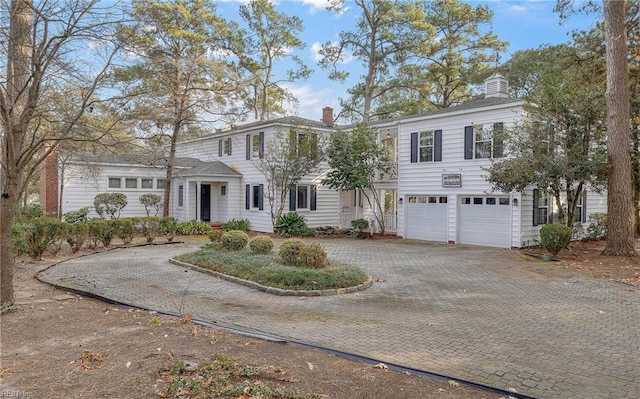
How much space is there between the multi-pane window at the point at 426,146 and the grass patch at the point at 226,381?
16248 millimetres

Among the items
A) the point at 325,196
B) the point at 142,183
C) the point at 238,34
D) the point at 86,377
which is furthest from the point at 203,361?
the point at 238,34

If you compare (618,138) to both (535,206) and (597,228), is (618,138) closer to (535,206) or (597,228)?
(535,206)

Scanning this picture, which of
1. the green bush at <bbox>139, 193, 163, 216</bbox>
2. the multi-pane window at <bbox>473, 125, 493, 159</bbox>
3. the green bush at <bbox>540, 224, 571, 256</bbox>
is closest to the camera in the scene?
the green bush at <bbox>540, 224, 571, 256</bbox>

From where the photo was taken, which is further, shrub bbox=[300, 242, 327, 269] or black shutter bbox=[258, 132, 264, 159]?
black shutter bbox=[258, 132, 264, 159]

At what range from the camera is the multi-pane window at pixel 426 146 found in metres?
19.2

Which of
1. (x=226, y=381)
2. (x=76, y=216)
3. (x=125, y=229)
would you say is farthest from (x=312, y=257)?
(x=76, y=216)

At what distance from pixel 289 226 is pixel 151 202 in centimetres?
887

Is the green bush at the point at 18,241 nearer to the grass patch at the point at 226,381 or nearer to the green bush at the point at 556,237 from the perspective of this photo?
the grass patch at the point at 226,381

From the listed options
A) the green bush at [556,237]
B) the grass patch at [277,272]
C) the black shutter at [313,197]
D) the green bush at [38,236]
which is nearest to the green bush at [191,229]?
the black shutter at [313,197]

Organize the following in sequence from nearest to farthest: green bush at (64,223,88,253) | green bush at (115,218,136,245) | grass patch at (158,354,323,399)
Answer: grass patch at (158,354,323,399) < green bush at (64,223,88,253) < green bush at (115,218,136,245)

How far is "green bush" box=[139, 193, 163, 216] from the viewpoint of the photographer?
77.7 feet

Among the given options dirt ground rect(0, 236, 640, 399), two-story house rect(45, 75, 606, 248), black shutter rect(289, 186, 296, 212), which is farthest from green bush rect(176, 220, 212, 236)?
dirt ground rect(0, 236, 640, 399)

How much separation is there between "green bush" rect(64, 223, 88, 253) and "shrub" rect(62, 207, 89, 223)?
7771mm

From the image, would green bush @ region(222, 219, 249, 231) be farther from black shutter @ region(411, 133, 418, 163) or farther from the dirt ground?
the dirt ground
